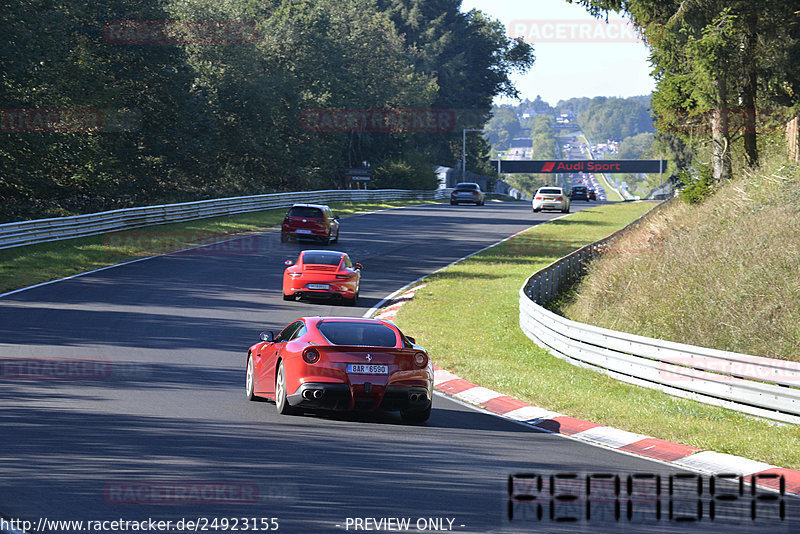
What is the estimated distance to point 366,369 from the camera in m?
11.8

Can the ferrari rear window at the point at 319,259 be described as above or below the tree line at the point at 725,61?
below

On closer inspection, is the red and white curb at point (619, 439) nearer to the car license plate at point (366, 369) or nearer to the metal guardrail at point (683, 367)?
the metal guardrail at point (683, 367)

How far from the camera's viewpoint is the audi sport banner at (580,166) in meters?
132

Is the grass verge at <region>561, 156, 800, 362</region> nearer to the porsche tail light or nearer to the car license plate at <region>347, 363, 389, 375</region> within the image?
the car license plate at <region>347, 363, 389, 375</region>

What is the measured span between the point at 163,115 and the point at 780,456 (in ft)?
167

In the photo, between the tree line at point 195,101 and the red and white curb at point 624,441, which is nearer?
the red and white curb at point 624,441

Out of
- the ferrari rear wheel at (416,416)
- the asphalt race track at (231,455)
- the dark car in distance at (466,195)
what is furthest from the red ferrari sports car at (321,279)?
the dark car in distance at (466,195)

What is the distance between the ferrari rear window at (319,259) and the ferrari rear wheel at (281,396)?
12.9 m

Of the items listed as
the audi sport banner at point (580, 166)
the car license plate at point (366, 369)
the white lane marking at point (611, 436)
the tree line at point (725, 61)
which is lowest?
the white lane marking at point (611, 436)

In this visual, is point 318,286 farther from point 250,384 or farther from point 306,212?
point 306,212

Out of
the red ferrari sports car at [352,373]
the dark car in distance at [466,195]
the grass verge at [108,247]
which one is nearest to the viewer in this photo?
the red ferrari sports car at [352,373]

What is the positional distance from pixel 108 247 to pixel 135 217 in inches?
225

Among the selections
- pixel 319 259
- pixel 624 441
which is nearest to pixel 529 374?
pixel 624 441

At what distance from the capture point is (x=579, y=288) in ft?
95.1
